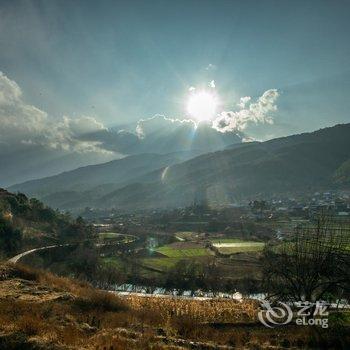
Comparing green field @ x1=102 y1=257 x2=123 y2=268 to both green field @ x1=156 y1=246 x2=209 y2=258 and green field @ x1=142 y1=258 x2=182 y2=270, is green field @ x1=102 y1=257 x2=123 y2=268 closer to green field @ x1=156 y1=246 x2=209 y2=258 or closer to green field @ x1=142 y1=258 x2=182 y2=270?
green field @ x1=142 y1=258 x2=182 y2=270

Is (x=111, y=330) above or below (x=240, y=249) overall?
above

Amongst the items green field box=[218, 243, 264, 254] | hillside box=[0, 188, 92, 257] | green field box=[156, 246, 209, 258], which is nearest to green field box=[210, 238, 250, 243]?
green field box=[218, 243, 264, 254]

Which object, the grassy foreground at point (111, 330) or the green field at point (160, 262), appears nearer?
the grassy foreground at point (111, 330)

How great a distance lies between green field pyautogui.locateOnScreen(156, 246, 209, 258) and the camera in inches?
4059

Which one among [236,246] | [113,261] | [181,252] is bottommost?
[236,246]

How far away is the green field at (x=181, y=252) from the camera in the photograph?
103 metres

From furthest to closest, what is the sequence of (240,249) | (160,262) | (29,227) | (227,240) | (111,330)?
(227,240) → (240,249) → (29,227) → (160,262) → (111,330)

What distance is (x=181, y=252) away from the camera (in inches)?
4277

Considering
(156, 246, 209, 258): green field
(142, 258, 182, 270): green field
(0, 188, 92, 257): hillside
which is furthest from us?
(156, 246, 209, 258): green field

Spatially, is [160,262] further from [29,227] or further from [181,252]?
[29,227]

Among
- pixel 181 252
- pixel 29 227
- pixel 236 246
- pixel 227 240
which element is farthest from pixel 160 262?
pixel 227 240

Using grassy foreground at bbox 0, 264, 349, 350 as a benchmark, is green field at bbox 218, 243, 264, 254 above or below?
below

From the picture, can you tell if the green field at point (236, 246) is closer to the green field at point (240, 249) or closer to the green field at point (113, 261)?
the green field at point (240, 249)

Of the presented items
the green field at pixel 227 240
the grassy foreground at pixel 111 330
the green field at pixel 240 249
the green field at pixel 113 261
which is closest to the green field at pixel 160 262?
the green field at pixel 113 261
